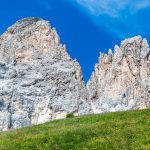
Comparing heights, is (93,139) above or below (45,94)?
below

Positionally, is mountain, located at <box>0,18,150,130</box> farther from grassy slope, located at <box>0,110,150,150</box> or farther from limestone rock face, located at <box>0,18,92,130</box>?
grassy slope, located at <box>0,110,150,150</box>

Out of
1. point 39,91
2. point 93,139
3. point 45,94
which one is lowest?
point 93,139

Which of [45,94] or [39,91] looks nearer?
[45,94]

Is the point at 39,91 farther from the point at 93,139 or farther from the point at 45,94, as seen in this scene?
the point at 93,139

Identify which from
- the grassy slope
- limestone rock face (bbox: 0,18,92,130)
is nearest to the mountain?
limestone rock face (bbox: 0,18,92,130)

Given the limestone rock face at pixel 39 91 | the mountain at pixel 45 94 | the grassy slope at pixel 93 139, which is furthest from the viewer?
the limestone rock face at pixel 39 91

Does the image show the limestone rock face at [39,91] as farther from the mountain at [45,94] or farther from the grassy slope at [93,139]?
the grassy slope at [93,139]

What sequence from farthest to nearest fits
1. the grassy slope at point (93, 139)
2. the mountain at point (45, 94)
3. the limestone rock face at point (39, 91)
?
the limestone rock face at point (39, 91)
the mountain at point (45, 94)
the grassy slope at point (93, 139)

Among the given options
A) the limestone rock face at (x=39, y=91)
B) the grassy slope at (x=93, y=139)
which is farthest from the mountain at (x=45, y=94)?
the grassy slope at (x=93, y=139)

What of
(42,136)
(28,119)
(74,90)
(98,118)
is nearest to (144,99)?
(74,90)

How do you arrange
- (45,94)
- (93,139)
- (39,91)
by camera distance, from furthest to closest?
(39,91) < (45,94) < (93,139)

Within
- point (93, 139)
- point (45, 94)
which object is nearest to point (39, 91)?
point (45, 94)

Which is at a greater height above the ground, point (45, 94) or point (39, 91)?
point (39, 91)

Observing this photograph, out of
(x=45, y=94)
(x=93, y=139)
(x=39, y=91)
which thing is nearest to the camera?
(x=93, y=139)
